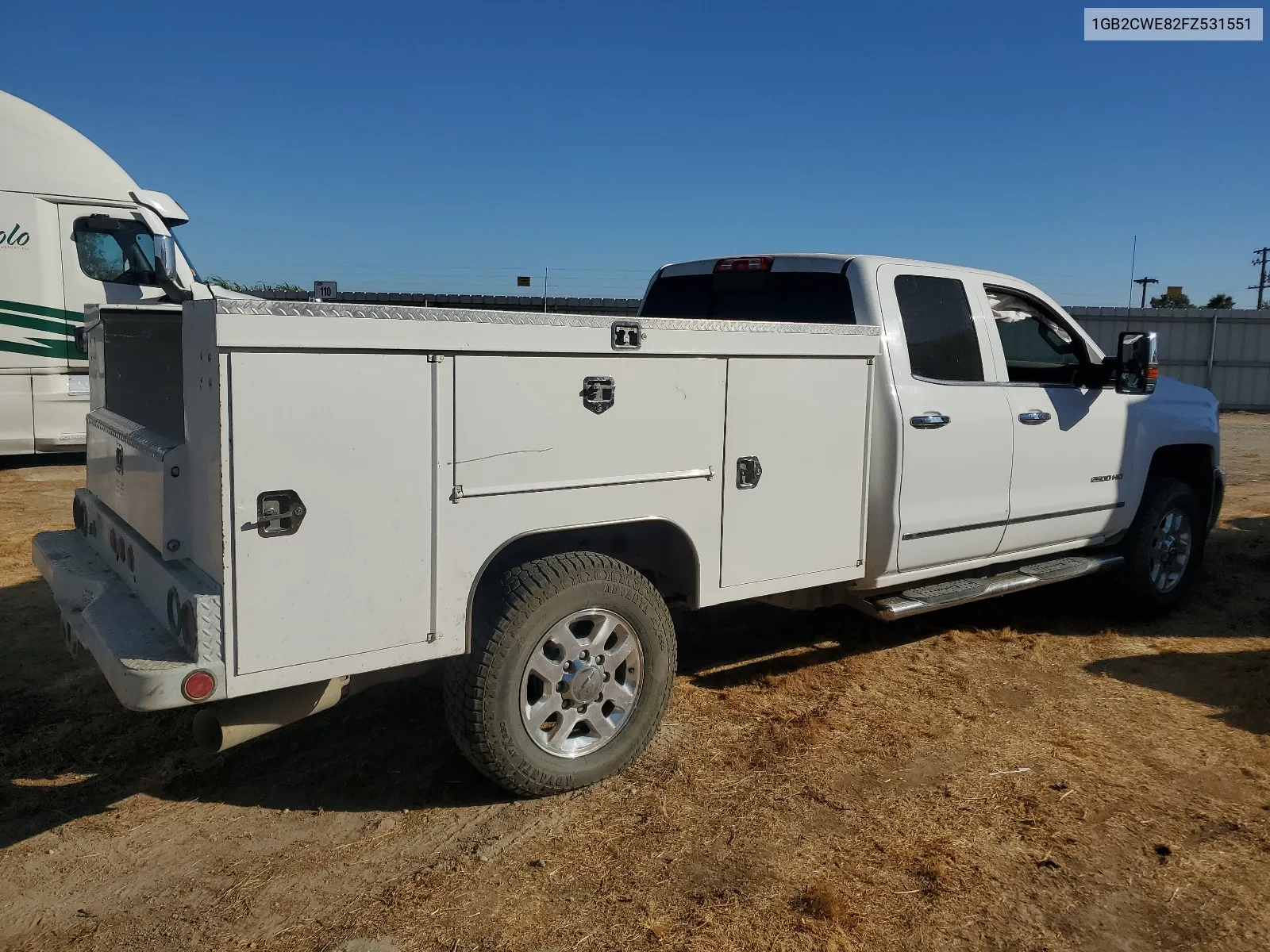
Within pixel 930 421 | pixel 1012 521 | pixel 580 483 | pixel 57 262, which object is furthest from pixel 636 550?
pixel 57 262

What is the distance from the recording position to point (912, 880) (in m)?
3.38

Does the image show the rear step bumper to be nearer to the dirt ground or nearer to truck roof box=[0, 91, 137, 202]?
the dirt ground

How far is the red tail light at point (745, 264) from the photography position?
537cm

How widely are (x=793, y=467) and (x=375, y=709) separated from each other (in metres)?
2.26

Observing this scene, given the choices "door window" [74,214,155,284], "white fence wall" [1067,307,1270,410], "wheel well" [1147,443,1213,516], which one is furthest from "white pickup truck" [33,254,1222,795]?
"white fence wall" [1067,307,1270,410]

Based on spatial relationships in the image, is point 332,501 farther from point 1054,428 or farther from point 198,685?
point 1054,428

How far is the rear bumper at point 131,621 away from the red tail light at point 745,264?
3.26 metres

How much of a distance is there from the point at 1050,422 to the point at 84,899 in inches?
197

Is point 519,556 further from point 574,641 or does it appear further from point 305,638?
point 305,638

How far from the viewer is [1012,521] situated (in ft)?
18.2

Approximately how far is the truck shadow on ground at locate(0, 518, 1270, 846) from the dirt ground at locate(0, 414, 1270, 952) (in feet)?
0.06

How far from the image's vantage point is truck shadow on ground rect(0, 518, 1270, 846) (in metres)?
3.94

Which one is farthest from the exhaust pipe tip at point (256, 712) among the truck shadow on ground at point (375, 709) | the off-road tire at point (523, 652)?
the truck shadow on ground at point (375, 709)

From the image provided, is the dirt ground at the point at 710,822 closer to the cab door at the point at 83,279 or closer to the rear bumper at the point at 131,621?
the rear bumper at the point at 131,621
